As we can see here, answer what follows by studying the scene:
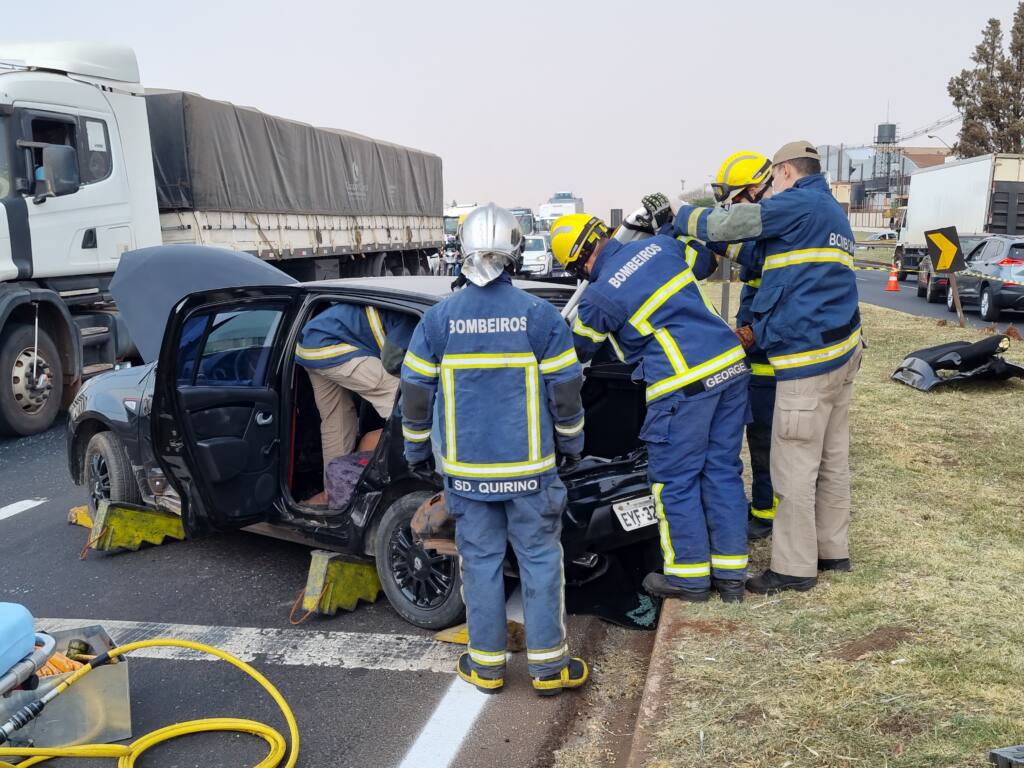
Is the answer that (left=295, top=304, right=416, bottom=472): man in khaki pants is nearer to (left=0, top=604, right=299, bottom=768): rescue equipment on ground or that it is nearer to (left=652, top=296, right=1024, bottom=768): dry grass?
(left=0, top=604, right=299, bottom=768): rescue equipment on ground

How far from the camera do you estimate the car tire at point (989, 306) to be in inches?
632

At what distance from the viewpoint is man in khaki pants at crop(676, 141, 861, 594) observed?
153 inches

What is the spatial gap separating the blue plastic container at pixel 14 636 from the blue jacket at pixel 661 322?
92.2 inches

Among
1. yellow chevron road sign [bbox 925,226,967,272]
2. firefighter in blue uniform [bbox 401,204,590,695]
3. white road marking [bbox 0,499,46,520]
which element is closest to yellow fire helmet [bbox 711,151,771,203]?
firefighter in blue uniform [bbox 401,204,590,695]

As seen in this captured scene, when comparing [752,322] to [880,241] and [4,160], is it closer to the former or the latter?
[4,160]

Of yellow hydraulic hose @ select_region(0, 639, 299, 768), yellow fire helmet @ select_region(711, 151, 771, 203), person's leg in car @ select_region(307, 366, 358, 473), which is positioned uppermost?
yellow fire helmet @ select_region(711, 151, 771, 203)

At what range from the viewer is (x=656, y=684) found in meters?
3.27

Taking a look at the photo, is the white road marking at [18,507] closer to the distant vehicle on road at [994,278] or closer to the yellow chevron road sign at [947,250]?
the yellow chevron road sign at [947,250]

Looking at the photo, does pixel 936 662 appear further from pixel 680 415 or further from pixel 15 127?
pixel 15 127

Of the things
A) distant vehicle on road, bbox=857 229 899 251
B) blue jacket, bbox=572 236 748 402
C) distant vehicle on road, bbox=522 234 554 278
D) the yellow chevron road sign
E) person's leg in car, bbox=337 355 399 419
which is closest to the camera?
blue jacket, bbox=572 236 748 402

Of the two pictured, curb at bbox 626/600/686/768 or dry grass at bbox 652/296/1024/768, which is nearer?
dry grass at bbox 652/296/1024/768

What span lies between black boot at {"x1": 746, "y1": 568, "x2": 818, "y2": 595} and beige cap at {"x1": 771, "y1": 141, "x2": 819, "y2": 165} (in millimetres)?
1889

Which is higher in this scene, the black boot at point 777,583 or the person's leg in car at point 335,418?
the person's leg in car at point 335,418

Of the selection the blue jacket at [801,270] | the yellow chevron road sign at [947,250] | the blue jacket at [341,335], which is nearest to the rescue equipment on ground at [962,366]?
the yellow chevron road sign at [947,250]
